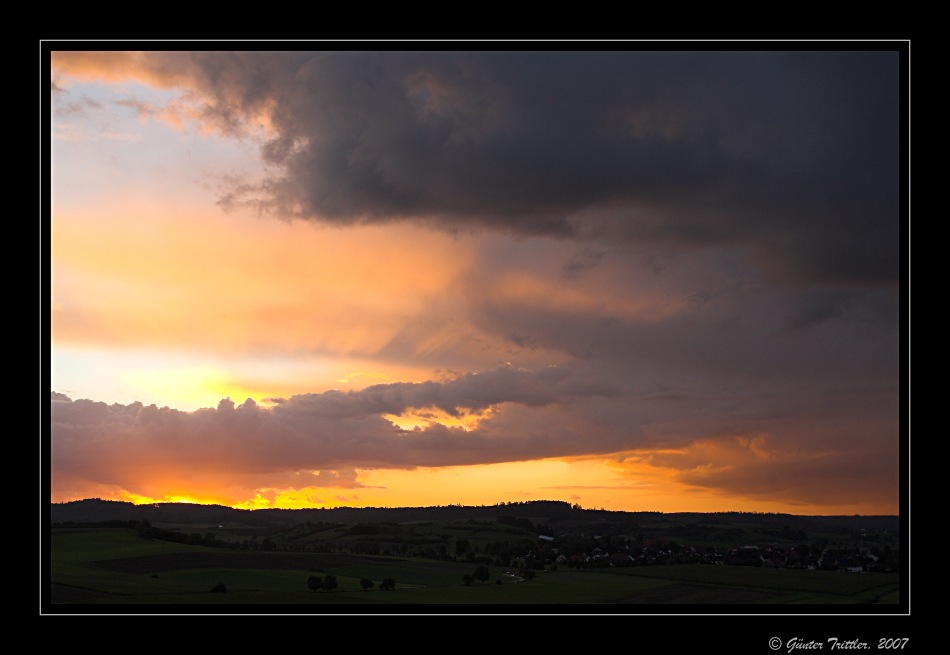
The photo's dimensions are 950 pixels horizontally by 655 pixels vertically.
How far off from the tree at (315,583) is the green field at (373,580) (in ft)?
1.91

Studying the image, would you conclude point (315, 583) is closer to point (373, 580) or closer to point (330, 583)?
point (330, 583)

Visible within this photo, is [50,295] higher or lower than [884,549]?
higher

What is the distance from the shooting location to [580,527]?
5597cm

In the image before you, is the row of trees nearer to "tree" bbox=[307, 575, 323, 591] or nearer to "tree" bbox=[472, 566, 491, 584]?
"tree" bbox=[307, 575, 323, 591]

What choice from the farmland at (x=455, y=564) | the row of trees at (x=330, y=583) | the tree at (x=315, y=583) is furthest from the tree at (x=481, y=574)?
the tree at (x=315, y=583)

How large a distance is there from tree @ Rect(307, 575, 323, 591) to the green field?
1.91 ft

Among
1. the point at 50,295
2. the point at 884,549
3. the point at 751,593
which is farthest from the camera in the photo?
the point at 884,549

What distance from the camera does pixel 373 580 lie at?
47.8m

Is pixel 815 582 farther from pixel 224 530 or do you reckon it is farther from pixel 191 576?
pixel 224 530

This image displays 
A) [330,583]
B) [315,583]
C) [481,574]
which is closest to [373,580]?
[330,583]

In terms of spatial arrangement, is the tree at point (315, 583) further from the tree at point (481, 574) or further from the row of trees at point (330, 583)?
the tree at point (481, 574)
